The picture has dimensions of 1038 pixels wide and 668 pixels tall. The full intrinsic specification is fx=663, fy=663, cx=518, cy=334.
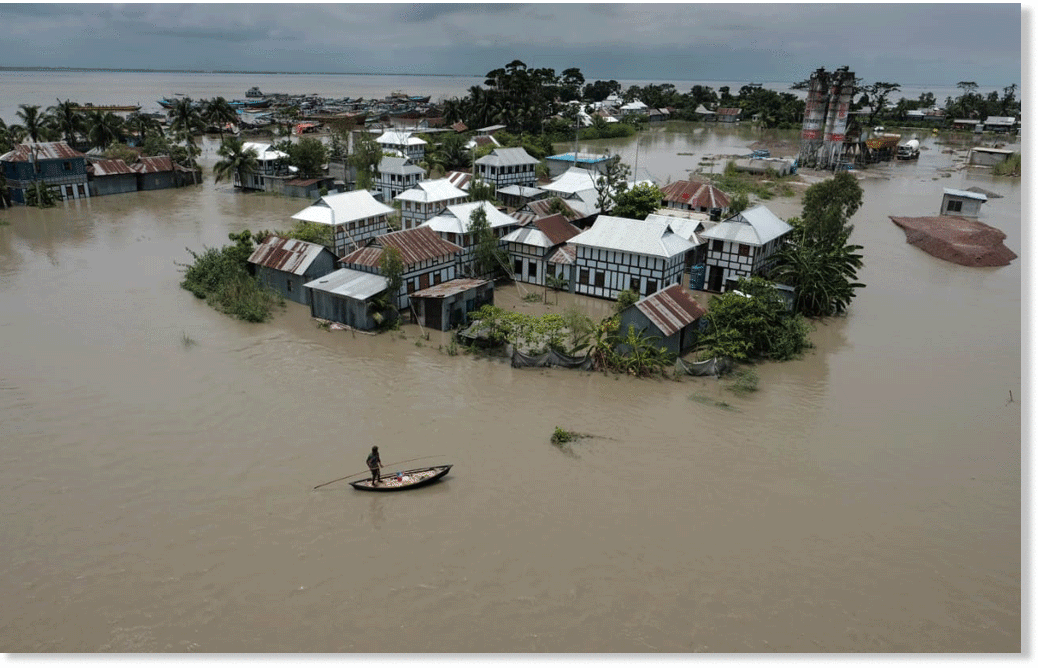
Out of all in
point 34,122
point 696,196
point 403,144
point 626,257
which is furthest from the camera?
point 403,144

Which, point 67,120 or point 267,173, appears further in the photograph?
point 67,120

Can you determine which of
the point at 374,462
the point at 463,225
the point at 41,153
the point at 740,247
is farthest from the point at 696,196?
the point at 41,153

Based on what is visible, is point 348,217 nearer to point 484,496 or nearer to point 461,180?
point 461,180

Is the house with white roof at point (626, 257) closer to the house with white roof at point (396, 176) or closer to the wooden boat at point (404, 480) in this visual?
the wooden boat at point (404, 480)

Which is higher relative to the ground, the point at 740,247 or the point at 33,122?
the point at 33,122

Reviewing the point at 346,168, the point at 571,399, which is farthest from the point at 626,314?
the point at 346,168

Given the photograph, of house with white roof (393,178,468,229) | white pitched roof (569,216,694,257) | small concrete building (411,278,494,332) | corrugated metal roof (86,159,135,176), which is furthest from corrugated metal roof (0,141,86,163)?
white pitched roof (569,216,694,257)
